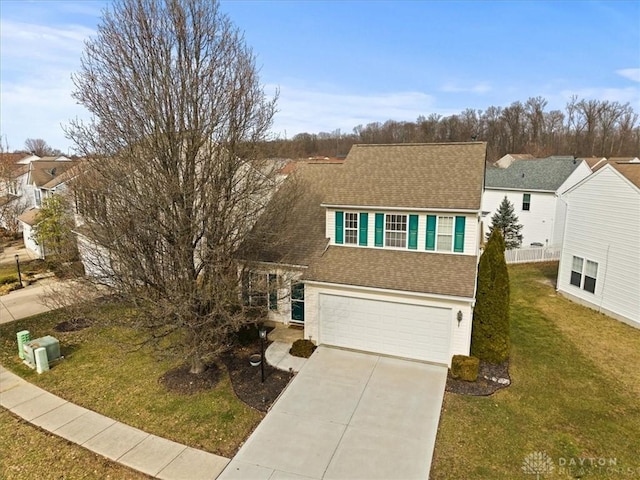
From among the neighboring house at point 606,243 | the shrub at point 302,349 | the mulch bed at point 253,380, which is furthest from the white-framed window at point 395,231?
the neighboring house at point 606,243

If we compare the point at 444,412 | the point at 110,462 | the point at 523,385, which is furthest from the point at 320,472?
the point at 523,385

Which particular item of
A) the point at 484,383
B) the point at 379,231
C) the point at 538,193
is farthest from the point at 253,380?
the point at 538,193

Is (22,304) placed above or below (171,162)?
below

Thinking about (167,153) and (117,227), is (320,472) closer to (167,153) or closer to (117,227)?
(117,227)

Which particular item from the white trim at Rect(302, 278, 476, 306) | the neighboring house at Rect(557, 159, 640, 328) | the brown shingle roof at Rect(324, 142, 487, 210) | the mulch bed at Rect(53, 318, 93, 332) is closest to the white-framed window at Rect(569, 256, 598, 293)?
the neighboring house at Rect(557, 159, 640, 328)

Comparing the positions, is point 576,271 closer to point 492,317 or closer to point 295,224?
point 492,317

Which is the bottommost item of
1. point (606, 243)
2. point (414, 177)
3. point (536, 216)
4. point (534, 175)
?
point (536, 216)
